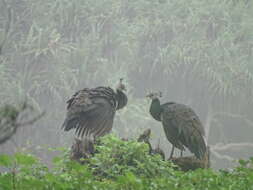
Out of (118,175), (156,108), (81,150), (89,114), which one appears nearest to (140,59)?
(156,108)

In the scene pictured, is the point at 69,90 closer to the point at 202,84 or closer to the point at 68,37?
the point at 68,37

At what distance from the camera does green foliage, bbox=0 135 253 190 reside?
2.54 meters

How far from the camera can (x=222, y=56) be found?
1428 cm

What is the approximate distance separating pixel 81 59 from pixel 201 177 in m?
11.0

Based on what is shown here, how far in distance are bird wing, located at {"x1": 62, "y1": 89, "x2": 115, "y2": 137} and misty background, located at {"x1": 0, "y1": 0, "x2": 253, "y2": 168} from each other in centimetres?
815

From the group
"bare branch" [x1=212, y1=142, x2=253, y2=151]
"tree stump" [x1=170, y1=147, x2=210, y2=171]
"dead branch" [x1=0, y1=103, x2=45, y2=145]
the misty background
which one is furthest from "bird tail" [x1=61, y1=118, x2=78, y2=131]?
"bare branch" [x1=212, y1=142, x2=253, y2=151]

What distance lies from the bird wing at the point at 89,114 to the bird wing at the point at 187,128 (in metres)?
0.50

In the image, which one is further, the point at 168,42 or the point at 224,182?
the point at 168,42

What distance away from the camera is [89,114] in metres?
4.89

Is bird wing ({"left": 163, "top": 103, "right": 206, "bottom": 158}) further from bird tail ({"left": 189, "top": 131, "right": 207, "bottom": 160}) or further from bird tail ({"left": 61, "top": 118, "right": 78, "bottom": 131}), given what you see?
bird tail ({"left": 61, "top": 118, "right": 78, "bottom": 131})

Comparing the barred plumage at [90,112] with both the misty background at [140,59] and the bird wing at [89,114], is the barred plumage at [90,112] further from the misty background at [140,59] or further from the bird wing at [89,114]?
the misty background at [140,59]

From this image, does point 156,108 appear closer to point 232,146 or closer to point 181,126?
point 181,126

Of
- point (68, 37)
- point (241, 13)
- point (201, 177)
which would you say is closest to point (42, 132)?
point (68, 37)

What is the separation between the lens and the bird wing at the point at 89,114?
190 inches
